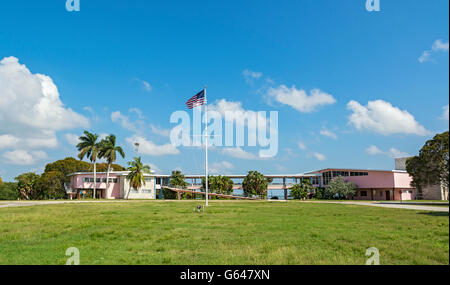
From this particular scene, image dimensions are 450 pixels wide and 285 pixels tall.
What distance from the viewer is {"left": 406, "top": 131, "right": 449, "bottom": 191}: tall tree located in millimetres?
33656

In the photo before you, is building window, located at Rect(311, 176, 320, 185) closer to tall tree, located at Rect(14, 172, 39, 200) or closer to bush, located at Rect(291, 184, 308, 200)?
bush, located at Rect(291, 184, 308, 200)

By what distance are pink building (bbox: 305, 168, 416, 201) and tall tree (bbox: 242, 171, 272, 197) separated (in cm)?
1684

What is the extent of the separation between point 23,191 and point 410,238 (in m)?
91.8

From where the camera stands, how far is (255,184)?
69562 mm

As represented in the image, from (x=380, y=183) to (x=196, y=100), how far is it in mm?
47500

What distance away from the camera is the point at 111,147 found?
74812 mm

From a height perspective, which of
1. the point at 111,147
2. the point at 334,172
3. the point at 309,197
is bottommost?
the point at 309,197

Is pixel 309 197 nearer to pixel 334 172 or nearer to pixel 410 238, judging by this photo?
pixel 334 172

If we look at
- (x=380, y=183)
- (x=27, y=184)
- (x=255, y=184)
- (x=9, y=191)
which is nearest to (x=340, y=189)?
(x=380, y=183)

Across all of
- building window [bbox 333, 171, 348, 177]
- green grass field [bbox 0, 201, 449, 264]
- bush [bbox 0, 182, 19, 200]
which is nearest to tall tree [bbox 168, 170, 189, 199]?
building window [bbox 333, 171, 348, 177]

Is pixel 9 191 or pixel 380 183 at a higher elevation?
pixel 380 183

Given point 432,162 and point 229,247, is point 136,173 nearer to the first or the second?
point 432,162
